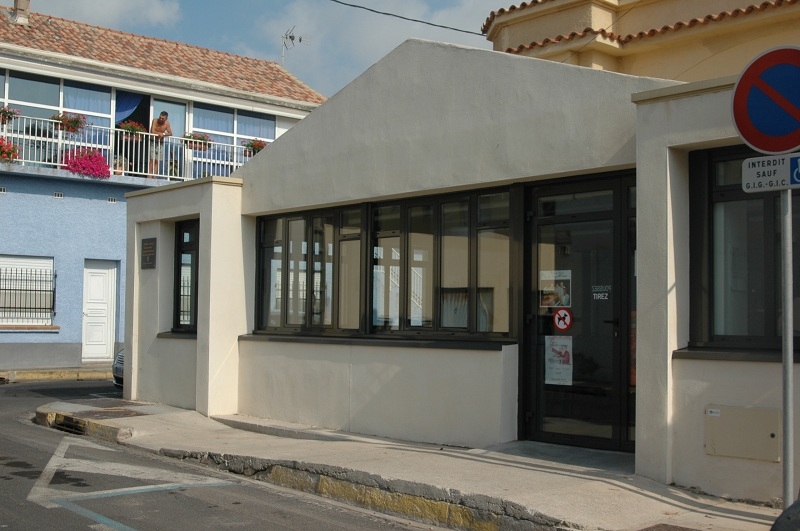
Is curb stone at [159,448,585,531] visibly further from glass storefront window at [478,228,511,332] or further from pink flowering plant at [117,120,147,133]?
pink flowering plant at [117,120,147,133]

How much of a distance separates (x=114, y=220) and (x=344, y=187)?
1348cm

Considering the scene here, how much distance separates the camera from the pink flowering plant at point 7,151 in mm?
22078

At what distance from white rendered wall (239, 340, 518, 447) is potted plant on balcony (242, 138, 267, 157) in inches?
571

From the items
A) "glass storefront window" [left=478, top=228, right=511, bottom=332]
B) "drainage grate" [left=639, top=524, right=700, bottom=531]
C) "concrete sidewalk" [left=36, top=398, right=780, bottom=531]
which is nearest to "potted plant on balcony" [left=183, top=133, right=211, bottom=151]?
"concrete sidewalk" [left=36, top=398, right=780, bottom=531]

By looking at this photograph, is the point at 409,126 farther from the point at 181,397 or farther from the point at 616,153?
the point at 181,397

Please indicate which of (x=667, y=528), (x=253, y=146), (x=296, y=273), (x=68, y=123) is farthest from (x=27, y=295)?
(x=667, y=528)

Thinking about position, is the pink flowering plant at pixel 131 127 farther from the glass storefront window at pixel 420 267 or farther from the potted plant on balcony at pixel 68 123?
the glass storefront window at pixel 420 267

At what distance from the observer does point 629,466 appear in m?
8.41

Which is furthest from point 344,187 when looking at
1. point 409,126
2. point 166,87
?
point 166,87

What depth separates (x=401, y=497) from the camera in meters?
7.73

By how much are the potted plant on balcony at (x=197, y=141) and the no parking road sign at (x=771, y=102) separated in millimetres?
22162

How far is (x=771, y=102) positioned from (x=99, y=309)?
20.8 metres

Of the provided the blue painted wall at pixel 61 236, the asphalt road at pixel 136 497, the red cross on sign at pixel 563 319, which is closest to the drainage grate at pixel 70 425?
the asphalt road at pixel 136 497

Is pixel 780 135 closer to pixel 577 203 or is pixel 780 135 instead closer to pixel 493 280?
pixel 577 203
